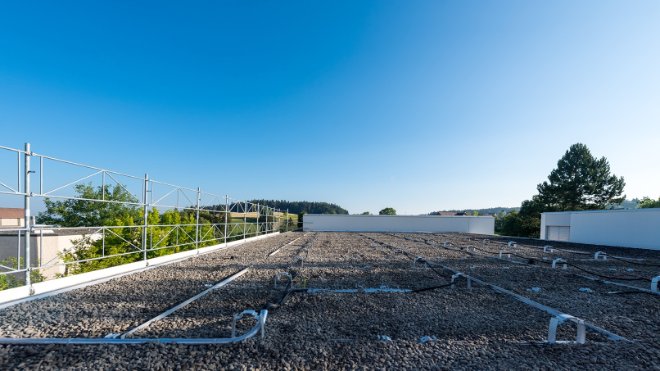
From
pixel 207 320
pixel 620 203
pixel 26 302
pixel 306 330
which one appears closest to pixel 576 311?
pixel 306 330

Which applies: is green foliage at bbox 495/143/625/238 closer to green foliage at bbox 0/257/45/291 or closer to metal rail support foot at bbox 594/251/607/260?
metal rail support foot at bbox 594/251/607/260

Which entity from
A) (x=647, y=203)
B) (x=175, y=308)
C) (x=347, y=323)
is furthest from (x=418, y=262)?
(x=647, y=203)

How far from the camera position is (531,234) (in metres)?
28.6

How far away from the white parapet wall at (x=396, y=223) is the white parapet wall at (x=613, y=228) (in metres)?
7.14

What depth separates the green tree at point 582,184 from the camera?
28953mm

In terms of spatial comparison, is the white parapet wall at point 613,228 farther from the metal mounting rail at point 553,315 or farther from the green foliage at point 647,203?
the green foliage at point 647,203

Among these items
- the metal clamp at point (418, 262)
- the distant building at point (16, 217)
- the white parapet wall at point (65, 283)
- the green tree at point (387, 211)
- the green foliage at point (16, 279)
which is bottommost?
the green tree at point (387, 211)

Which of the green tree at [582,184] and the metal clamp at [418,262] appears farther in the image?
the green tree at [582,184]

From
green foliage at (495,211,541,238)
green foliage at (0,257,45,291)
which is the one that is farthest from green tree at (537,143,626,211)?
green foliage at (0,257,45,291)

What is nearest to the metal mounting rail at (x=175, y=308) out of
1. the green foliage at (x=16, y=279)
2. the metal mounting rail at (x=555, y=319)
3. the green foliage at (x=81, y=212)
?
the green foliage at (x=16, y=279)

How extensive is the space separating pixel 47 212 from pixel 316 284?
25.3 m

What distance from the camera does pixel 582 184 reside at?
1147 inches

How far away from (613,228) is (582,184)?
16428mm

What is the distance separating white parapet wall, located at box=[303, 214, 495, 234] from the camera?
26.9m
